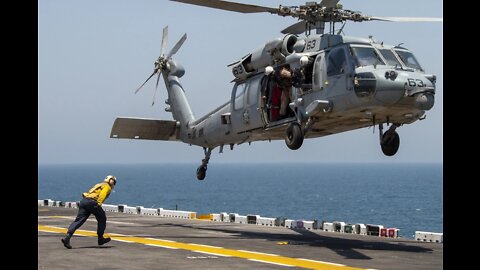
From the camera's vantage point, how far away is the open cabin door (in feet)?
72.0

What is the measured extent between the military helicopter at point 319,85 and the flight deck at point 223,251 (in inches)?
115

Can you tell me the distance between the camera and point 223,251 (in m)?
17.3

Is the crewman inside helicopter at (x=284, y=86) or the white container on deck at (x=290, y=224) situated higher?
the crewman inside helicopter at (x=284, y=86)

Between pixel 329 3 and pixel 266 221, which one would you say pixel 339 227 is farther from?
pixel 329 3

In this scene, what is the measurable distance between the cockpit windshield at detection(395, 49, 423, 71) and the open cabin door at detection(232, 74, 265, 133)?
181 inches

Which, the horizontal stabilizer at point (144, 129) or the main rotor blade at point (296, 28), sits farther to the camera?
the horizontal stabilizer at point (144, 129)

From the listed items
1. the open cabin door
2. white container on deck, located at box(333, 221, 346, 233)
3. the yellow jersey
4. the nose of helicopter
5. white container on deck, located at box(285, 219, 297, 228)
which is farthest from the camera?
white container on deck, located at box(285, 219, 297, 228)

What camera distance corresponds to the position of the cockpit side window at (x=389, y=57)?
18.6m

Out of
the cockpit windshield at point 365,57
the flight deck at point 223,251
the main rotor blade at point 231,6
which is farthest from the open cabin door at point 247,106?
the cockpit windshield at point 365,57

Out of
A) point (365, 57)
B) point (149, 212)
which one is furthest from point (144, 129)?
point (365, 57)

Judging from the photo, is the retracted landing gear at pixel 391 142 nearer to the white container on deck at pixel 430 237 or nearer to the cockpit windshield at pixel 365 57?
the cockpit windshield at pixel 365 57

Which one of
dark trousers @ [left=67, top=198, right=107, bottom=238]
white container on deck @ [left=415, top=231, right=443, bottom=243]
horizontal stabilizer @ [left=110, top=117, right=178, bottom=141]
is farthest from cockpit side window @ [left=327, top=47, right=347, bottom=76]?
horizontal stabilizer @ [left=110, top=117, right=178, bottom=141]

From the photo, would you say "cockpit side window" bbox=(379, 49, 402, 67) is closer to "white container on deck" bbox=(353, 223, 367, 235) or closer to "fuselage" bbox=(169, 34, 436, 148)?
"fuselage" bbox=(169, 34, 436, 148)
